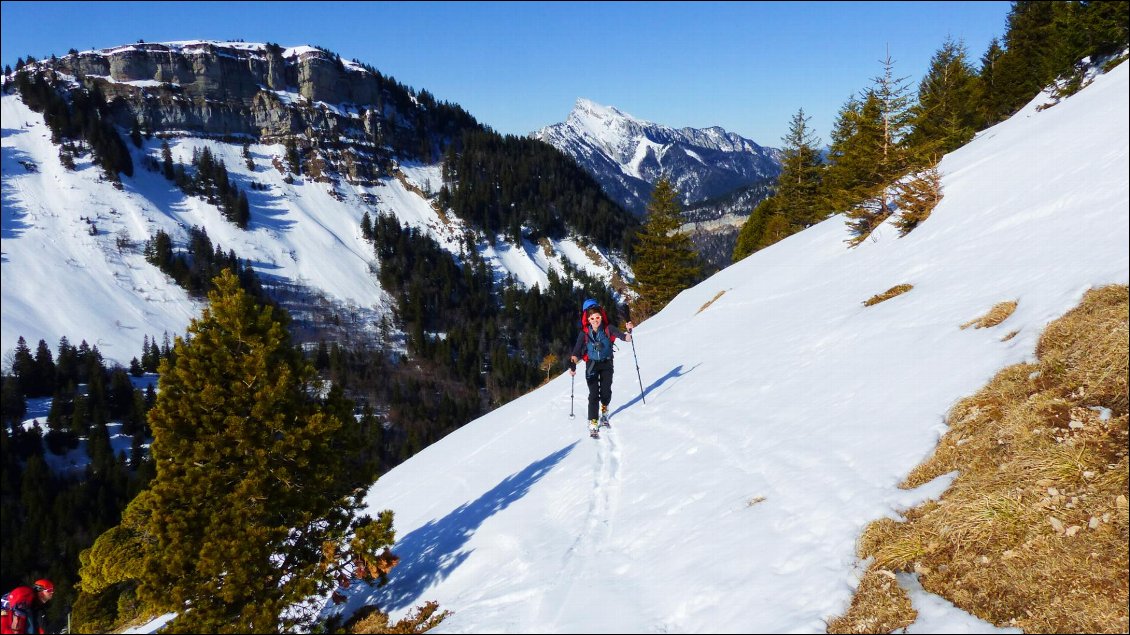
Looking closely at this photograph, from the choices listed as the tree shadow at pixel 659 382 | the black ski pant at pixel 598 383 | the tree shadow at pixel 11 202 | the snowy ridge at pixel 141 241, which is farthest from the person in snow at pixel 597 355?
the tree shadow at pixel 11 202

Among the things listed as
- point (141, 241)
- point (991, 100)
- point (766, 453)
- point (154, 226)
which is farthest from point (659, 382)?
point (154, 226)

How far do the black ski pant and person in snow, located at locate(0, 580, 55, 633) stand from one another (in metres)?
10.1

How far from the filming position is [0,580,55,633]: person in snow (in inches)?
372

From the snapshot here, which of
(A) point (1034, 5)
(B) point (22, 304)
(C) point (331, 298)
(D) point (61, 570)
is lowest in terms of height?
(D) point (61, 570)

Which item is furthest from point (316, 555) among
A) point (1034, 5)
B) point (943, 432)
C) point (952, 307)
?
point (1034, 5)

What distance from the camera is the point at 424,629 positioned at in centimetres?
641

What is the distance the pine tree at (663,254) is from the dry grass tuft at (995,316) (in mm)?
34250

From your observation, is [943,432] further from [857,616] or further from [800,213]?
[800,213]

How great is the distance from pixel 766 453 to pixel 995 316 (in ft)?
14.3

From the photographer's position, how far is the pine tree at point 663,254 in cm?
4328

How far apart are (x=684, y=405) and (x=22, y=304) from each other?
15818 cm

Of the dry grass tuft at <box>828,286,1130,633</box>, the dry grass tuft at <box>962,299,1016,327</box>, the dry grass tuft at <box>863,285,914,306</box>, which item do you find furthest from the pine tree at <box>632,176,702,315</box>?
the dry grass tuft at <box>828,286,1130,633</box>

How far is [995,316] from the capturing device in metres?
8.45

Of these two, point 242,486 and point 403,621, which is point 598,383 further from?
point 242,486
